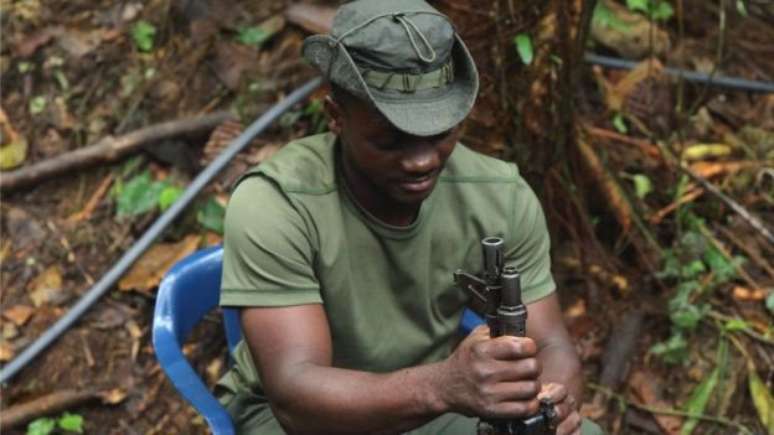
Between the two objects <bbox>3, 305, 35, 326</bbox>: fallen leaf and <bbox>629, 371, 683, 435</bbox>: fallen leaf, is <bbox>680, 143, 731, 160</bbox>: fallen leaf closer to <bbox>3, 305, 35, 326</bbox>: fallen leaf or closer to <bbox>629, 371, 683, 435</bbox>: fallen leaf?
<bbox>629, 371, 683, 435</bbox>: fallen leaf

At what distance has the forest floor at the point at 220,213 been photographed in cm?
423

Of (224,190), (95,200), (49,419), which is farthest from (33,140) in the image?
(49,419)

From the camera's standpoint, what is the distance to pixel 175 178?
4.97 metres

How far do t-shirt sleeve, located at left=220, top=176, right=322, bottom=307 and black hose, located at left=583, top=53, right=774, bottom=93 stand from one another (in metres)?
2.51

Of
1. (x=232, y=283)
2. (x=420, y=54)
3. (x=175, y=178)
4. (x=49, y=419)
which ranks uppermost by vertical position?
(x=420, y=54)

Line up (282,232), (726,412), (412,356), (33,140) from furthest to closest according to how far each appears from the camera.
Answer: (33,140)
(726,412)
(412,356)
(282,232)

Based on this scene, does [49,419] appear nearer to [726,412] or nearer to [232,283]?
[232,283]

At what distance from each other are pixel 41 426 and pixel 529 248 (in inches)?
87.0

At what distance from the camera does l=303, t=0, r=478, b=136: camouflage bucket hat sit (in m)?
2.59

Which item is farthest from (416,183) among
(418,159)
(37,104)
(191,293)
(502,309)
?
(37,104)

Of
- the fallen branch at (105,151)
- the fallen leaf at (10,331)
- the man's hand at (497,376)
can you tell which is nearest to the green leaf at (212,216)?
the fallen branch at (105,151)

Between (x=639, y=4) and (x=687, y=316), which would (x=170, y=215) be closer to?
(x=687, y=316)

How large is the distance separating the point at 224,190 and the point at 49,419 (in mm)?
1253

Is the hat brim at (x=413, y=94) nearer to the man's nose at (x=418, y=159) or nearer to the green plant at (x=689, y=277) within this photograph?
the man's nose at (x=418, y=159)
